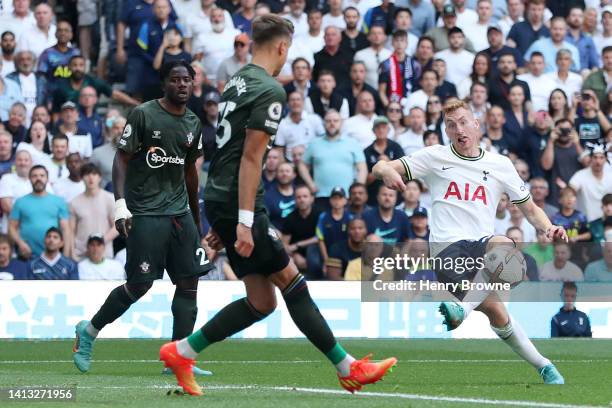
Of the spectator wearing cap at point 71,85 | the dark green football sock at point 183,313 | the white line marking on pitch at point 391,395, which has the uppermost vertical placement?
the spectator wearing cap at point 71,85

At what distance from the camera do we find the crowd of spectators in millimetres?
18016

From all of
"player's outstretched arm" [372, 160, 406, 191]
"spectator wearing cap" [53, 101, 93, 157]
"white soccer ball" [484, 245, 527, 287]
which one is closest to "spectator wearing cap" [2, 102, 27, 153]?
"spectator wearing cap" [53, 101, 93, 157]

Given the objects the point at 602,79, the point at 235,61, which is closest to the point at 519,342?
the point at 235,61

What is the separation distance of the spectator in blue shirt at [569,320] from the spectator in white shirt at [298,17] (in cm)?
658

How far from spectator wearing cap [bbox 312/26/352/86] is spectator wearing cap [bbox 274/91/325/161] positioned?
119cm

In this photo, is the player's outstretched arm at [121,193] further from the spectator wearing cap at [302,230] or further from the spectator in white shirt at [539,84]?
the spectator in white shirt at [539,84]

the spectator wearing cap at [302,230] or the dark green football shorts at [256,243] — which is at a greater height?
the spectator wearing cap at [302,230]

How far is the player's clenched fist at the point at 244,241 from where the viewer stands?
26.2 ft

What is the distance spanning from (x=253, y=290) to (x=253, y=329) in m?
8.36

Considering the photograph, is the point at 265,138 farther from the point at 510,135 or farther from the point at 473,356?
the point at 510,135

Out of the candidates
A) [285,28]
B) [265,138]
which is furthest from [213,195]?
[285,28]

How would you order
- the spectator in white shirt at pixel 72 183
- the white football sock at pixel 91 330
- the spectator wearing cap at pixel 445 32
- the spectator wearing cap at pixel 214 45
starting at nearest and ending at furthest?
the white football sock at pixel 91 330
the spectator in white shirt at pixel 72 183
the spectator wearing cap at pixel 214 45
the spectator wearing cap at pixel 445 32

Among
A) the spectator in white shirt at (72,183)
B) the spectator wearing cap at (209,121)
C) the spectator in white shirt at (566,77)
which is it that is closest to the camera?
the spectator in white shirt at (72,183)

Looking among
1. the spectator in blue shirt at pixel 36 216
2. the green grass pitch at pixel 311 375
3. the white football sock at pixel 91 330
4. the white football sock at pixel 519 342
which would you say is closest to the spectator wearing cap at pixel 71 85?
the spectator in blue shirt at pixel 36 216
